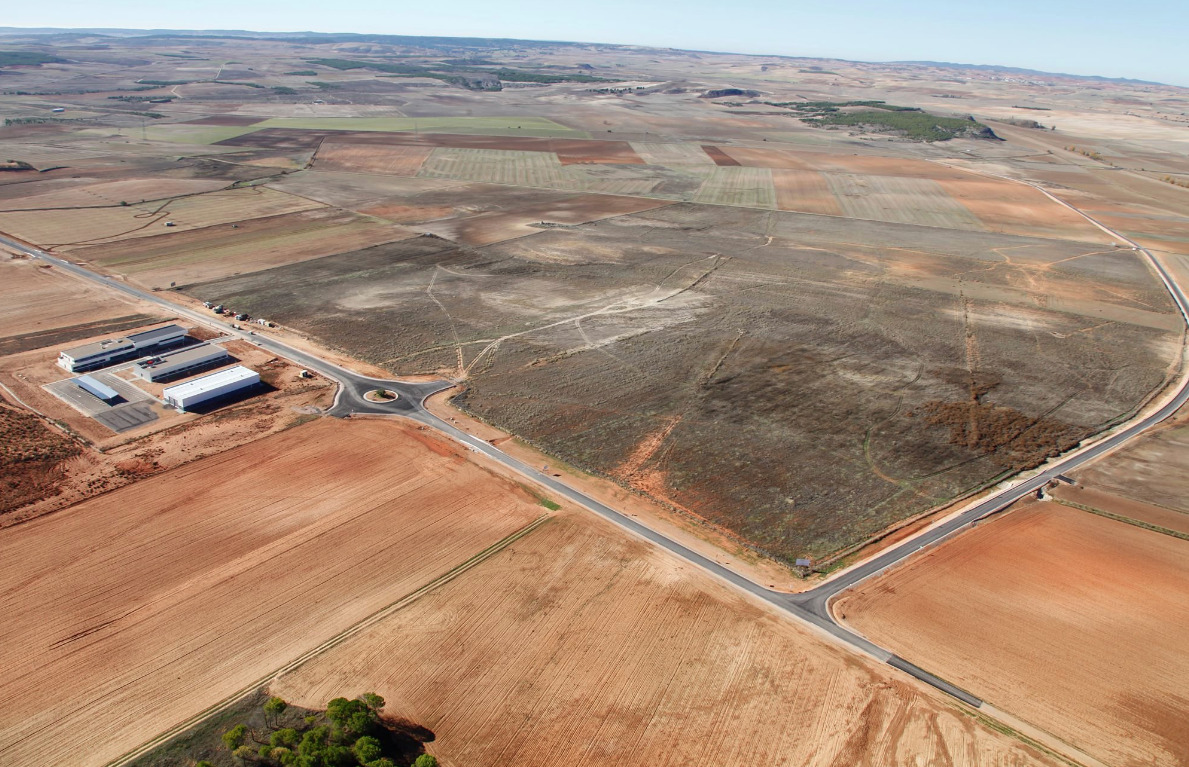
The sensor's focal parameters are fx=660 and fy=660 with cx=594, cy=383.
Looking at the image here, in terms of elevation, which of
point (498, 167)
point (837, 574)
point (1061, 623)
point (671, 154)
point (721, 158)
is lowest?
point (837, 574)

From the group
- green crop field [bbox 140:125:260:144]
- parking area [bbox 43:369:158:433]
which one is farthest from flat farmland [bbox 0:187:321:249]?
green crop field [bbox 140:125:260:144]

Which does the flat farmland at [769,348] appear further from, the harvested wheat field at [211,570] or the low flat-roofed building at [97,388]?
the low flat-roofed building at [97,388]

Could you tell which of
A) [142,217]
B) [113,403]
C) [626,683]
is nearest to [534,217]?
[142,217]

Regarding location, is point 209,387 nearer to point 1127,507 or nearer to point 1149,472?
point 1127,507

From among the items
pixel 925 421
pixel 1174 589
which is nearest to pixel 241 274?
pixel 925 421

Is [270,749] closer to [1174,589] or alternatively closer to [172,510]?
[172,510]

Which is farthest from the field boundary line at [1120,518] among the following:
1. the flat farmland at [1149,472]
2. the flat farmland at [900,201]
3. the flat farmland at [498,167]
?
the flat farmland at [498,167]

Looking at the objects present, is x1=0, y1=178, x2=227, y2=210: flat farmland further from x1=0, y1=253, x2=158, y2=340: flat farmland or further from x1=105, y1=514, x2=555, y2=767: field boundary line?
x1=105, y1=514, x2=555, y2=767: field boundary line
